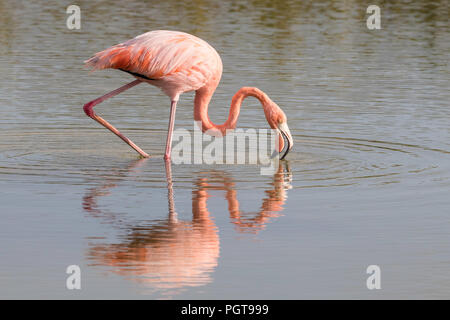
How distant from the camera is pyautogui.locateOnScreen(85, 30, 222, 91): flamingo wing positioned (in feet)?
39.1

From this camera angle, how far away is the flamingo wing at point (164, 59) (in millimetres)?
11930

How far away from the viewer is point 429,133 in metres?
13.8

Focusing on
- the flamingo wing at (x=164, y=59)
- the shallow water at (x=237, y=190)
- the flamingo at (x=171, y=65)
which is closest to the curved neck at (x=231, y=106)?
the flamingo at (x=171, y=65)

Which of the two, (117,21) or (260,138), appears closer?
(260,138)

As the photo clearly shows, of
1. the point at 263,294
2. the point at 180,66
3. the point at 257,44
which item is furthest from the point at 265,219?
the point at 257,44

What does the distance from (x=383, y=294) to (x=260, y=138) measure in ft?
22.2

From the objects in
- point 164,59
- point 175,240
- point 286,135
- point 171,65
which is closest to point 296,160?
point 286,135

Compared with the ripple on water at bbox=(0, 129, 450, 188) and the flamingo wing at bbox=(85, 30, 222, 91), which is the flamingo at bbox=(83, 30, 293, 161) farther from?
the ripple on water at bbox=(0, 129, 450, 188)

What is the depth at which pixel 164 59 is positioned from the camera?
12.0 m

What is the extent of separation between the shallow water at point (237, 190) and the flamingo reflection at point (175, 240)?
0.02m

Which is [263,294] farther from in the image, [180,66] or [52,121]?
[52,121]

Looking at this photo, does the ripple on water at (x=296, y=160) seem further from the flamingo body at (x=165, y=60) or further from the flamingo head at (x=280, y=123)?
the flamingo body at (x=165, y=60)

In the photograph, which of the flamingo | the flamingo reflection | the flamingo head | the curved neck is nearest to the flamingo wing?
the flamingo

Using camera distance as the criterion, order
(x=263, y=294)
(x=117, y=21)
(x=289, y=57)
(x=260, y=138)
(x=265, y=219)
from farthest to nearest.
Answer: (x=117, y=21)
(x=289, y=57)
(x=260, y=138)
(x=265, y=219)
(x=263, y=294)
